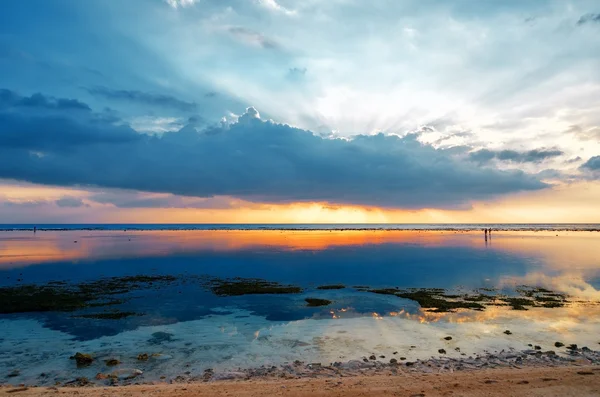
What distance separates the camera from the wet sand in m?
13.2

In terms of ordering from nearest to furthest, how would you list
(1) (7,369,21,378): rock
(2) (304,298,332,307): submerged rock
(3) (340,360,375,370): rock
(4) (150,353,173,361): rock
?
(1) (7,369,21,378): rock → (3) (340,360,375,370): rock → (4) (150,353,173,361): rock → (2) (304,298,332,307): submerged rock

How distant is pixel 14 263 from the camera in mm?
55750

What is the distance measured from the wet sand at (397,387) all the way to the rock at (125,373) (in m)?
1.40

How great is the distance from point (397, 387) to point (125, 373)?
11.0m

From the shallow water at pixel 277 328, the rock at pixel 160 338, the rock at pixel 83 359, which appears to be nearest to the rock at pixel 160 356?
the shallow water at pixel 277 328

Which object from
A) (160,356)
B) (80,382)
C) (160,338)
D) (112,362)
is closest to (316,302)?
(160,338)

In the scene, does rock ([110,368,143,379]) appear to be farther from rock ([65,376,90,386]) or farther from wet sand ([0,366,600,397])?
wet sand ([0,366,600,397])

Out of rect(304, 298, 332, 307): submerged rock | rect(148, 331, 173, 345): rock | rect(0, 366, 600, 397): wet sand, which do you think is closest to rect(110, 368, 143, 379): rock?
rect(0, 366, 600, 397): wet sand

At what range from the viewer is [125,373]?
52.3 feet

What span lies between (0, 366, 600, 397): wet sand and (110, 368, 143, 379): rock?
1402mm

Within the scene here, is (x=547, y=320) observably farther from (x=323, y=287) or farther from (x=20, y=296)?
(x=20, y=296)

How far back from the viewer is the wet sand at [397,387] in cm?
1324

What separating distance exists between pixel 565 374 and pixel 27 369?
72.2 ft

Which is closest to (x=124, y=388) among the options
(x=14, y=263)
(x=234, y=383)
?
(x=234, y=383)
